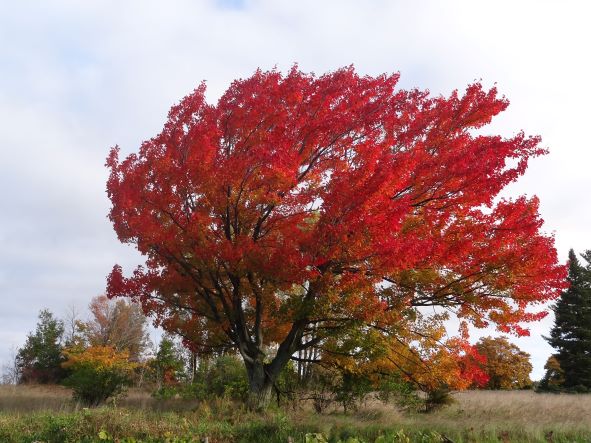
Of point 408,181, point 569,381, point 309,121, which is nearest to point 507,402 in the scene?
point 408,181

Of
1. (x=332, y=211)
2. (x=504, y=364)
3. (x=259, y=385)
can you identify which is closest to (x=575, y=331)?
(x=504, y=364)

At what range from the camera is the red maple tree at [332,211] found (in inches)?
414

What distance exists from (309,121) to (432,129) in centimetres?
312

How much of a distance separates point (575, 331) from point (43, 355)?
41.3 metres

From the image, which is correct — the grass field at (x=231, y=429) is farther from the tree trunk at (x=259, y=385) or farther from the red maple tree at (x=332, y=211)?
the red maple tree at (x=332, y=211)

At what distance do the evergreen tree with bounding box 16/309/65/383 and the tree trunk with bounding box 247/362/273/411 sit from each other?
93.9ft

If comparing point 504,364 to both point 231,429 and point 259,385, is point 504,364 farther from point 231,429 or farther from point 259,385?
point 231,429

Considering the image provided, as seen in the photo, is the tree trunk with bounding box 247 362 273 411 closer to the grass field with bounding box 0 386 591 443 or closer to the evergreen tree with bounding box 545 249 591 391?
the grass field with bounding box 0 386 591 443

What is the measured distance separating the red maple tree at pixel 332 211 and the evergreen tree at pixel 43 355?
29.5 meters

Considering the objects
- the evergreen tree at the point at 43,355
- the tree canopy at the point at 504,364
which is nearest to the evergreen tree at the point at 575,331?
the tree canopy at the point at 504,364

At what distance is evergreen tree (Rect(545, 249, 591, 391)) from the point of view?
35.3 m

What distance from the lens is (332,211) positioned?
10.2m

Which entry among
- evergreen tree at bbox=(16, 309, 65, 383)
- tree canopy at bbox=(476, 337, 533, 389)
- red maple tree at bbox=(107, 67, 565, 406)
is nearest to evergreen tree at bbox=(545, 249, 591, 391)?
tree canopy at bbox=(476, 337, 533, 389)

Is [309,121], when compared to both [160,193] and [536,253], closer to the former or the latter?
[160,193]
